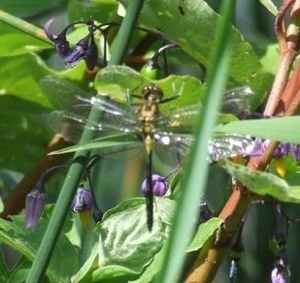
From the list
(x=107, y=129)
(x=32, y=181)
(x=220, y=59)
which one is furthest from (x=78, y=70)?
(x=220, y=59)

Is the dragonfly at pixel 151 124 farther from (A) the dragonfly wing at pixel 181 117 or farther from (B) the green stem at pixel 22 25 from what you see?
(B) the green stem at pixel 22 25

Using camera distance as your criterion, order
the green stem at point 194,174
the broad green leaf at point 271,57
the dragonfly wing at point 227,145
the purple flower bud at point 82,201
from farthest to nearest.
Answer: the broad green leaf at point 271,57
the purple flower bud at point 82,201
the dragonfly wing at point 227,145
the green stem at point 194,174

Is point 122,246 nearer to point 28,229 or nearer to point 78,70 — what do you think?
point 28,229

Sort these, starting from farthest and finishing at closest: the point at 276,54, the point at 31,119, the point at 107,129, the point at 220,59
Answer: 1. the point at 31,119
2. the point at 276,54
3. the point at 107,129
4. the point at 220,59

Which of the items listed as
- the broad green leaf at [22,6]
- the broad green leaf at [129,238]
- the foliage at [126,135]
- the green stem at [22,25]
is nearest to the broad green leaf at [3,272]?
the foliage at [126,135]

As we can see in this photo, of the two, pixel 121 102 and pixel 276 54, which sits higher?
pixel 276 54
